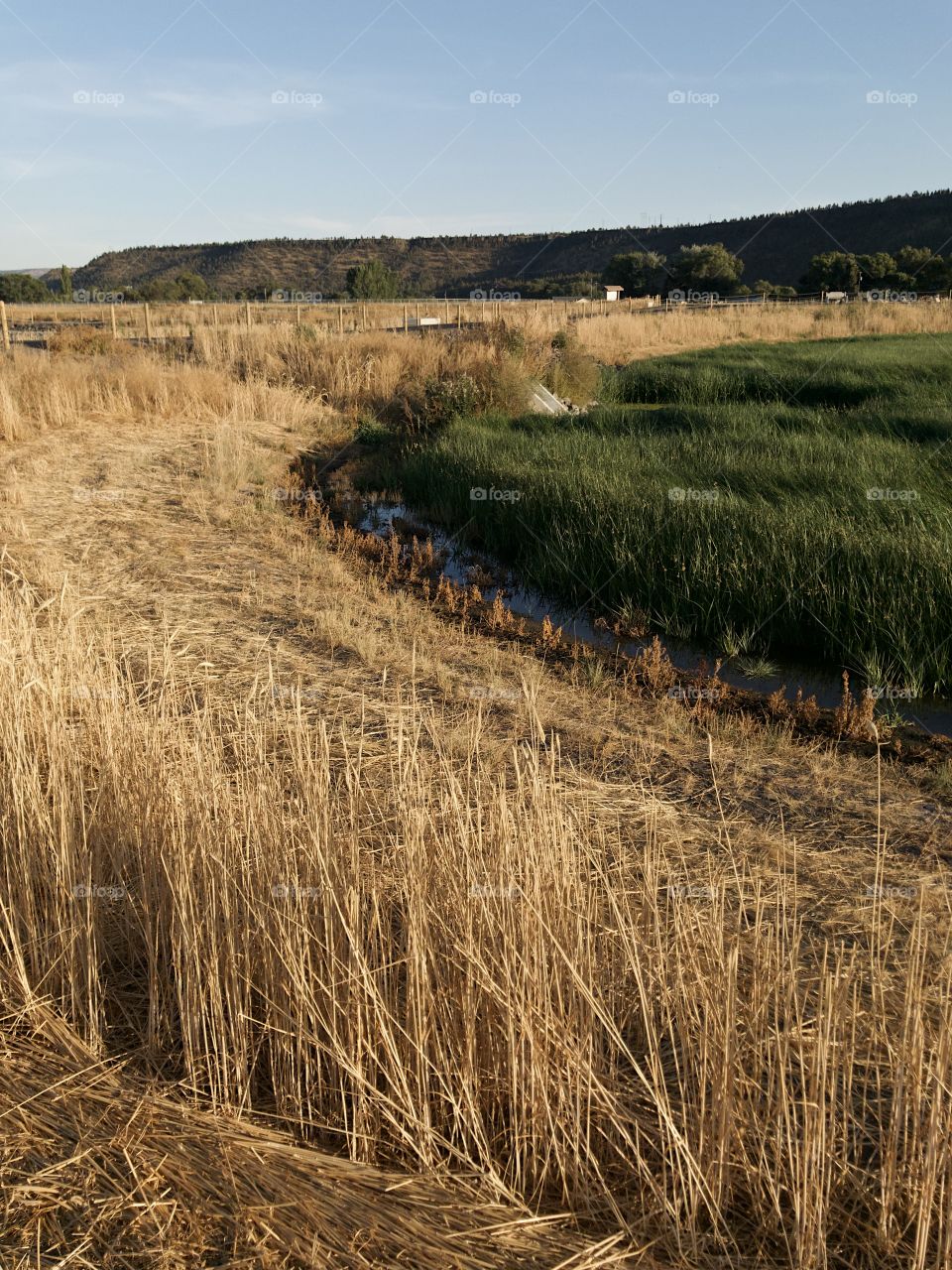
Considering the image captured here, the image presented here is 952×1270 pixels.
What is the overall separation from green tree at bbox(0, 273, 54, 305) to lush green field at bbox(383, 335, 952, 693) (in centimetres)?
5767

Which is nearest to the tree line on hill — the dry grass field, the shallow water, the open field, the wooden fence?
the wooden fence

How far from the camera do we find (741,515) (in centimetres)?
925

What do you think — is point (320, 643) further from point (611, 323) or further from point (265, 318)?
point (265, 318)

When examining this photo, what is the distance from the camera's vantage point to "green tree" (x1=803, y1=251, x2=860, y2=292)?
52.8 m

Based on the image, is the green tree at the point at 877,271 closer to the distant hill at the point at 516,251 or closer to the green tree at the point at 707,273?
the green tree at the point at 707,273

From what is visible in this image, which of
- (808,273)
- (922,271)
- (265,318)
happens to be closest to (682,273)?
(808,273)

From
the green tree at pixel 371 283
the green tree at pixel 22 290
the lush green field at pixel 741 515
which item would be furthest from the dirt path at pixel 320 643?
the green tree at pixel 22 290

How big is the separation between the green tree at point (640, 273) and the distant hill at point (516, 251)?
10.2 meters

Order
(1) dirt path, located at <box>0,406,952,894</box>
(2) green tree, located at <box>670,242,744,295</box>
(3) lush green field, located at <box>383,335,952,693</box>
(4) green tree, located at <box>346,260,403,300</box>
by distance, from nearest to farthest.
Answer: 1. (1) dirt path, located at <box>0,406,952,894</box>
2. (3) lush green field, located at <box>383,335,952,693</box>
3. (4) green tree, located at <box>346,260,403,300</box>
4. (2) green tree, located at <box>670,242,744,295</box>

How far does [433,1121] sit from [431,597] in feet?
22.1

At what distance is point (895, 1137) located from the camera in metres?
2.16

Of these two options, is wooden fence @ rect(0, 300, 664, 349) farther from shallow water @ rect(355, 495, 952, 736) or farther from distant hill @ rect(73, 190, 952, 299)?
distant hill @ rect(73, 190, 952, 299)

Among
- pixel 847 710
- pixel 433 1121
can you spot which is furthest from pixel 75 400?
pixel 433 1121

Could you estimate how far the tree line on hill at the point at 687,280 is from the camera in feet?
167
